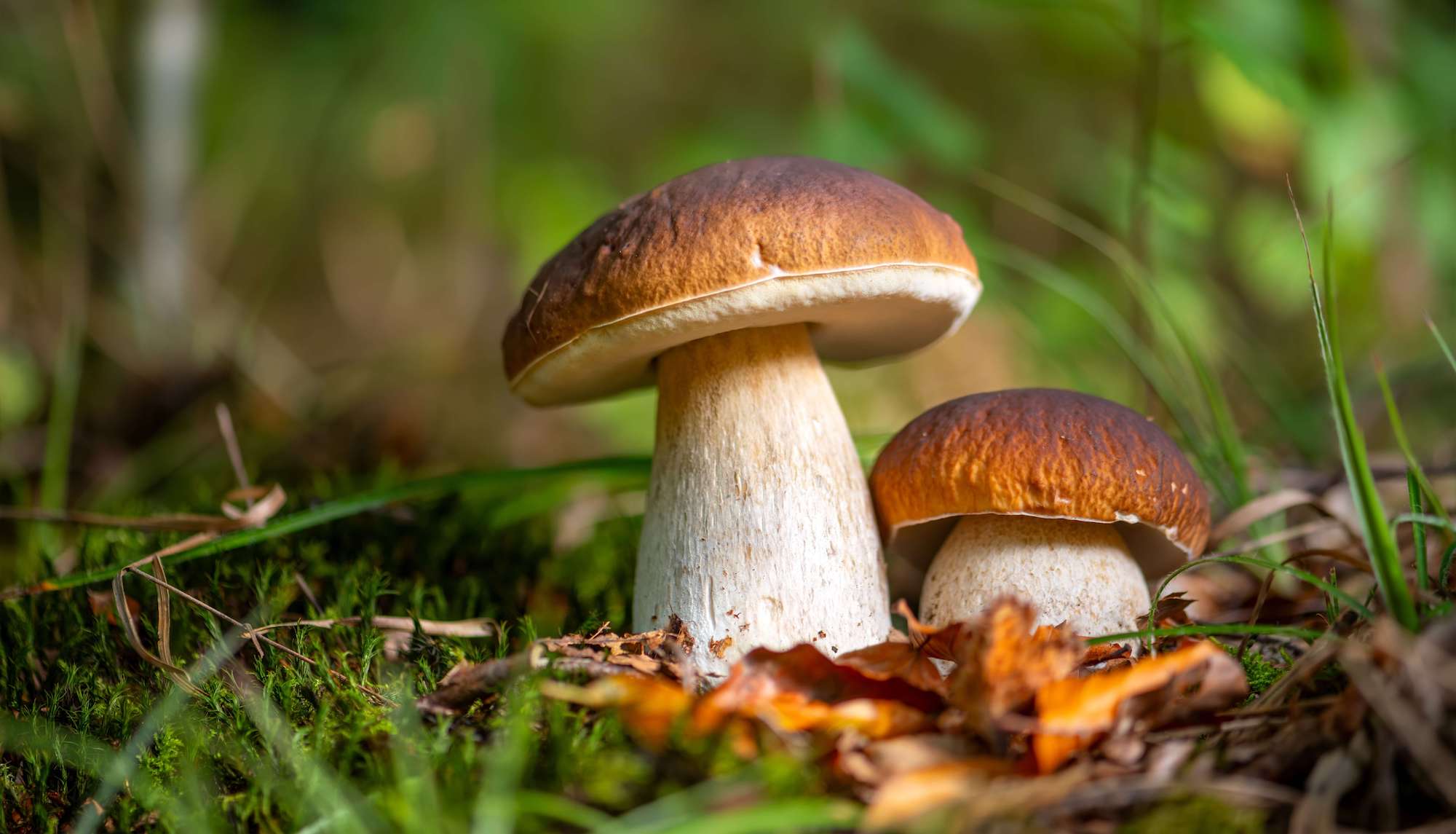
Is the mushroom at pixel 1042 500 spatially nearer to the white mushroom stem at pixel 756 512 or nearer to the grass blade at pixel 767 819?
the white mushroom stem at pixel 756 512

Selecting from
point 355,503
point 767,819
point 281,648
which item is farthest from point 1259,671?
point 355,503

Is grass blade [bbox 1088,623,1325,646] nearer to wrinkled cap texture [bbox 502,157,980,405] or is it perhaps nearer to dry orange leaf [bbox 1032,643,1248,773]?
dry orange leaf [bbox 1032,643,1248,773]

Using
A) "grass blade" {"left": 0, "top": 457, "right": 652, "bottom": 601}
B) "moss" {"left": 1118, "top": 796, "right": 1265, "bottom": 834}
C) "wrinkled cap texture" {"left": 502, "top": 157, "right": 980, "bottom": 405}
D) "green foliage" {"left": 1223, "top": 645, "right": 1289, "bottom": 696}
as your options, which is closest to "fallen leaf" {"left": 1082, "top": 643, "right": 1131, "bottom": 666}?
"green foliage" {"left": 1223, "top": 645, "right": 1289, "bottom": 696}

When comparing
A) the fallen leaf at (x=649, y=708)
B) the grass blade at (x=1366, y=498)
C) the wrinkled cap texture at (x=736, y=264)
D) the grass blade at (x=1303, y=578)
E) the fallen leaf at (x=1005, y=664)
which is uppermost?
the wrinkled cap texture at (x=736, y=264)

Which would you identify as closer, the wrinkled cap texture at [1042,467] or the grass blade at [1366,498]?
the grass blade at [1366,498]

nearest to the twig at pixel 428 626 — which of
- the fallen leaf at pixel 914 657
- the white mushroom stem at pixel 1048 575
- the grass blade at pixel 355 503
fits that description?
the grass blade at pixel 355 503

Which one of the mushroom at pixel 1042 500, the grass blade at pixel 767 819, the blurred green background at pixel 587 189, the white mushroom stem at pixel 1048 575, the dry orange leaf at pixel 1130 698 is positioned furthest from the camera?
the blurred green background at pixel 587 189

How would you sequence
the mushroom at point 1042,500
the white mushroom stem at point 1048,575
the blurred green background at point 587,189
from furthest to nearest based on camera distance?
the blurred green background at point 587,189, the white mushroom stem at point 1048,575, the mushroom at point 1042,500
